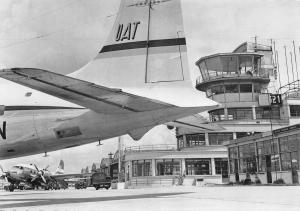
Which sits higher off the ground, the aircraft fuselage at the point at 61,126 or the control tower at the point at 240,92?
the control tower at the point at 240,92

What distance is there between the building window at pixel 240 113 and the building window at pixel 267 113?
1.81 meters

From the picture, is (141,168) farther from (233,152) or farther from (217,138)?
(233,152)

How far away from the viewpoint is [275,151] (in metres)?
36.5

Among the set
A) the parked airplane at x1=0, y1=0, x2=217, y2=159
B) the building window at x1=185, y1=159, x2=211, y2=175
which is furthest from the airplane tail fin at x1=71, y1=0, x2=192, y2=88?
the building window at x1=185, y1=159, x2=211, y2=175

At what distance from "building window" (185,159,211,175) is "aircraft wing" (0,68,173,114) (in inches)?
1975

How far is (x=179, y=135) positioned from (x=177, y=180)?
464 inches

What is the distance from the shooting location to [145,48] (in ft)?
53.1

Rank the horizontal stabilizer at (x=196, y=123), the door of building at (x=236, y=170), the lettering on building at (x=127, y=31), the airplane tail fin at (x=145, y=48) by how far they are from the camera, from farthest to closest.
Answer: the door of building at (x=236, y=170) < the horizontal stabilizer at (x=196, y=123) < the lettering on building at (x=127, y=31) < the airplane tail fin at (x=145, y=48)

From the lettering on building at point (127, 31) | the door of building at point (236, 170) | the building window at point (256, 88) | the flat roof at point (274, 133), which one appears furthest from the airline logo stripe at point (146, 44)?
the building window at point (256, 88)

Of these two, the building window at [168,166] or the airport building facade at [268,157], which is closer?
the airport building facade at [268,157]

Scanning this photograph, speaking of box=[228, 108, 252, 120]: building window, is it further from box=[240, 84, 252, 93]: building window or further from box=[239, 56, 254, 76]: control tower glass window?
box=[239, 56, 254, 76]: control tower glass window

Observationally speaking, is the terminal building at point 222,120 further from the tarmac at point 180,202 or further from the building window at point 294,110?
the tarmac at point 180,202

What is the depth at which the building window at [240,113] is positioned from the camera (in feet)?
213

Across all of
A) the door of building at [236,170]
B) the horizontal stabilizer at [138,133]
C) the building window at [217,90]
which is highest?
the building window at [217,90]
